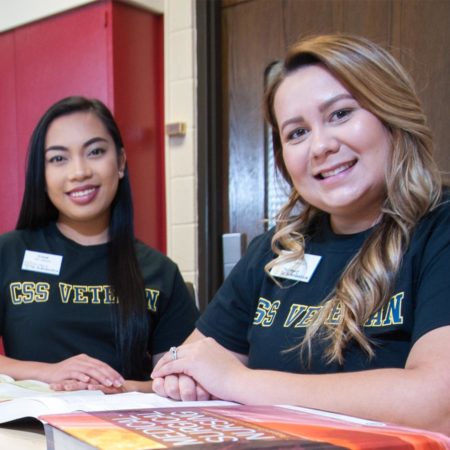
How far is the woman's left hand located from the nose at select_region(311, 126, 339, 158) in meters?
0.37

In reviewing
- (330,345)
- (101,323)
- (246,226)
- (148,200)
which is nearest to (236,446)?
(330,345)

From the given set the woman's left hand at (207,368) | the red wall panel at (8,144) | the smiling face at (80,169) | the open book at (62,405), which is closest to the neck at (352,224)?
the woman's left hand at (207,368)

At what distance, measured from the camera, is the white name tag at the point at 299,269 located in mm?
1091

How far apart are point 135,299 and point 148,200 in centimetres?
108

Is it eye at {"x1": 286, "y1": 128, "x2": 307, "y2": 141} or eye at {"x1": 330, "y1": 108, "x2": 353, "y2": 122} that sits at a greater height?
eye at {"x1": 330, "y1": 108, "x2": 353, "y2": 122}

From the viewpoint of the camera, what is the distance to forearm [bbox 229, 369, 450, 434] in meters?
0.76

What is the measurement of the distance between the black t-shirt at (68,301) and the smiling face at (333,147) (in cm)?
69

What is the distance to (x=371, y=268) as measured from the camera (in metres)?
0.97

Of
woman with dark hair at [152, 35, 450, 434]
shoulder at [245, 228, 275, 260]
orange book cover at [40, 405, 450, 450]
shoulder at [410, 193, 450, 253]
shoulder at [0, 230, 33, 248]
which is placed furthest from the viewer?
shoulder at [0, 230, 33, 248]

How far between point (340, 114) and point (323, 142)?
55 millimetres

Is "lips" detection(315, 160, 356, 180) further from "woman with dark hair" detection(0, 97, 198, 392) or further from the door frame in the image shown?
the door frame

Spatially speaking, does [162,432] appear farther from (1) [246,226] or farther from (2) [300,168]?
(1) [246,226]

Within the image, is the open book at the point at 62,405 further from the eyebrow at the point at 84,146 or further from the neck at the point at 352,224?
the eyebrow at the point at 84,146

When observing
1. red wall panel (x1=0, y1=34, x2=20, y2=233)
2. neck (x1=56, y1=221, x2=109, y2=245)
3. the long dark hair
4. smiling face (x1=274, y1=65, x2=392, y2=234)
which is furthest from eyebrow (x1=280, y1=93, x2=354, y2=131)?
red wall panel (x1=0, y1=34, x2=20, y2=233)
